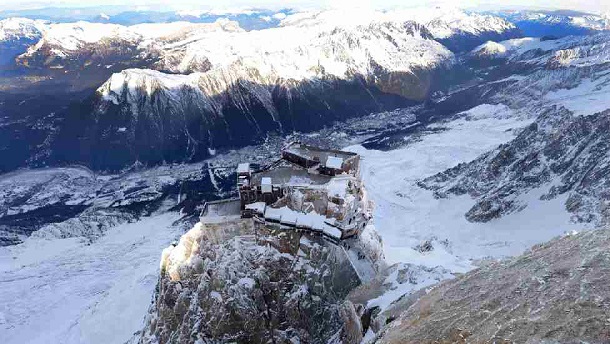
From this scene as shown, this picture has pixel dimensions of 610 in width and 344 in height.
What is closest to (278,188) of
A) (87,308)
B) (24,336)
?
(87,308)

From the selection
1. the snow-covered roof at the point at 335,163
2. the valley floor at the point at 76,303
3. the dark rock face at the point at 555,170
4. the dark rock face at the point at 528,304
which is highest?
the dark rock face at the point at 528,304

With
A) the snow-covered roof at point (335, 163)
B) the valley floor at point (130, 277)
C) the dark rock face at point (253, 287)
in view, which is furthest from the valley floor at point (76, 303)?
the snow-covered roof at point (335, 163)

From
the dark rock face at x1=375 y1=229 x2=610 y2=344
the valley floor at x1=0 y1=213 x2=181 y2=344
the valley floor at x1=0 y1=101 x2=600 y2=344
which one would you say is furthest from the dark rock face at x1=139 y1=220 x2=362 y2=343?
the valley floor at x1=0 y1=213 x2=181 y2=344

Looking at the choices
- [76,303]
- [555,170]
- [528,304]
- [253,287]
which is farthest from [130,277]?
[528,304]

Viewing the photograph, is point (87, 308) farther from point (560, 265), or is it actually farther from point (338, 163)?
point (560, 265)

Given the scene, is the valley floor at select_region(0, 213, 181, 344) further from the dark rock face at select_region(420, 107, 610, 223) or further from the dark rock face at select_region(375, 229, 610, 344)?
the dark rock face at select_region(420, 107, 610, 223)

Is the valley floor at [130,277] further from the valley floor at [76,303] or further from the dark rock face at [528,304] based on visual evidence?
the dark rock face at [528,304]

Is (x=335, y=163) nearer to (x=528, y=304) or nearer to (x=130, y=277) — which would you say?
(x=528, y=304)
